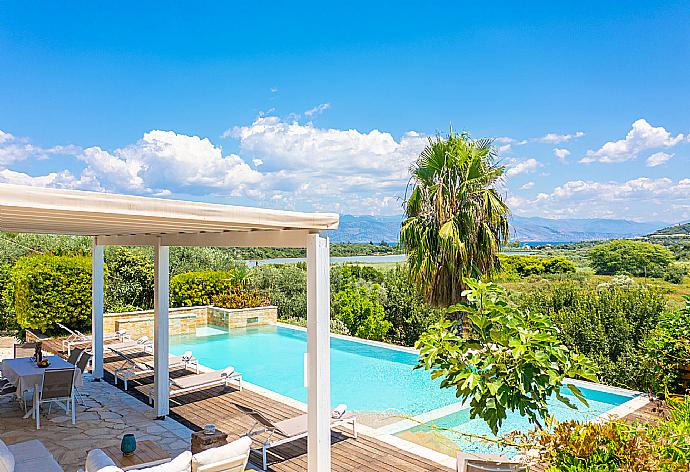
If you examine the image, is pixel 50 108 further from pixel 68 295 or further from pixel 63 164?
pixel 68 295

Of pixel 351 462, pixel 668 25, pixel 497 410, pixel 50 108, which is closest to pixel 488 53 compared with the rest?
pixel 668 25

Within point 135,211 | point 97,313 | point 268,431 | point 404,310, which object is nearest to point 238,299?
point 404,310

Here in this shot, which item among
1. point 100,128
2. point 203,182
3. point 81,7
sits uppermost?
point 81,7

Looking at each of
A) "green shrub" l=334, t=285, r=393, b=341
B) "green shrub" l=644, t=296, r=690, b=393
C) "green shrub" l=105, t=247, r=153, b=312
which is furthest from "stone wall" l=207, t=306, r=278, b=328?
"green shrub" l=644, t=296, r=690, b=393

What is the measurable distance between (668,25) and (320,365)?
2656 cm

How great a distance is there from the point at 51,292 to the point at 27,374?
22.7 feet

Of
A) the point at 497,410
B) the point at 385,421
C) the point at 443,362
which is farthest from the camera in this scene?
the point at 385,421

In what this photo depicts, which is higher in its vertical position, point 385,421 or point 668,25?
point 668,25

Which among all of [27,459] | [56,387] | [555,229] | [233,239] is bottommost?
[27,459]

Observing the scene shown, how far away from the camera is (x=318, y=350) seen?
506 cm

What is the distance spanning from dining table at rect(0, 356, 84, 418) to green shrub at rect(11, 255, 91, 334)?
5.43 meters

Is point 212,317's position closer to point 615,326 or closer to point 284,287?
point 284,287

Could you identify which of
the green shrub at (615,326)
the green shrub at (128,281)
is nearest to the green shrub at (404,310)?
the green shrub at (615,326)

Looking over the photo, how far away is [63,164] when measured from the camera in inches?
1668
